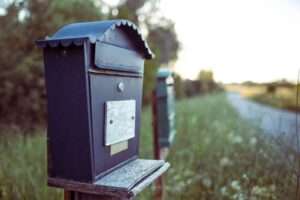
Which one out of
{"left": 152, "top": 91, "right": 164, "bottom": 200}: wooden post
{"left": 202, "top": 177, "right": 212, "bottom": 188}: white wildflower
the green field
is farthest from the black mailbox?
{"left": 202, "top": 177, "right": 212, "bottom": 188}: white wildflower

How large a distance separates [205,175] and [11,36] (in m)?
3.85

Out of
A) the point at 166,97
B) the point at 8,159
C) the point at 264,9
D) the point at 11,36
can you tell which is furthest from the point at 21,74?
the point at 264,9

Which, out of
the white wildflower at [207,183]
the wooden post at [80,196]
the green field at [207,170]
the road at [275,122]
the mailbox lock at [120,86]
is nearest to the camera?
the wooden post at [80,196]

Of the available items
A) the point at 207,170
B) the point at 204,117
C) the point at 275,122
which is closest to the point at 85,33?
the point at 207,170

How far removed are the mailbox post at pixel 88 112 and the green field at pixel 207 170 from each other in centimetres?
103

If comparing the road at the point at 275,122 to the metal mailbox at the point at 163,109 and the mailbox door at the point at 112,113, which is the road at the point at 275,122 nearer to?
the metal mailbox at the point at 163,109

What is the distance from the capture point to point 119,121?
1.47 metres

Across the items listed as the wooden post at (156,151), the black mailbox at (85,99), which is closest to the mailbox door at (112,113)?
the black mailbox at (85,99)

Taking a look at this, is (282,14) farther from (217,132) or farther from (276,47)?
(217,132)

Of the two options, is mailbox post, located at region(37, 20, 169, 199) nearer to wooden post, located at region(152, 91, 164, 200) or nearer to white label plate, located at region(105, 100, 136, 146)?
white label plate, located at region(105, 100, 136, 146)

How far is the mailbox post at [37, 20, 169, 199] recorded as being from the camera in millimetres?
1253

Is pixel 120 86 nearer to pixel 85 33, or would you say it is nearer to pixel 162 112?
pixel 85 33

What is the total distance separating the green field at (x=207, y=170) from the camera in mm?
2074

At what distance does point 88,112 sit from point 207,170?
6.27 ft
